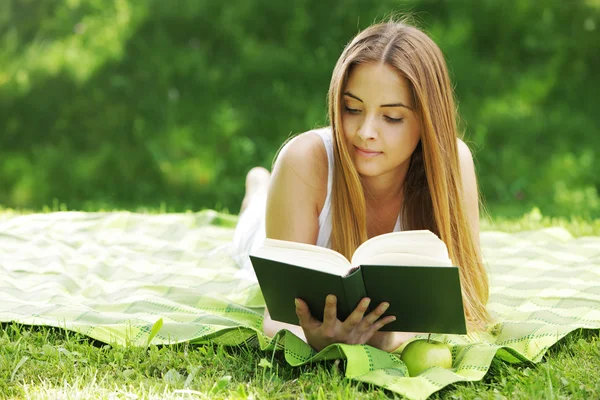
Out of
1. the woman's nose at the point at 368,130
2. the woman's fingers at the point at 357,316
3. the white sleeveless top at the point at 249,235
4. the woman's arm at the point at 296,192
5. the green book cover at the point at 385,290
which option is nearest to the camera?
the green book cover at the point at 385,290

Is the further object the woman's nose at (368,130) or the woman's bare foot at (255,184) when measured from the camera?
the woman's bare foot at (255,184)

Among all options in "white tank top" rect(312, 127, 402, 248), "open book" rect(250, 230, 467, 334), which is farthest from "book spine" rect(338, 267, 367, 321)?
"white tank top" rect(312, 127, 402, 248)

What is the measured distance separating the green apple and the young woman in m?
0.11

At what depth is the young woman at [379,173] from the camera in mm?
2732

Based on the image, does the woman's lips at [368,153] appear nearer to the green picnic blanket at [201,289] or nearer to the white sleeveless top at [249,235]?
the white sleeveless top at [249,235]

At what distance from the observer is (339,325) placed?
257 cm

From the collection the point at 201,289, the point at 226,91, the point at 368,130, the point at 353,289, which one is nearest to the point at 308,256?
the point at 353,289

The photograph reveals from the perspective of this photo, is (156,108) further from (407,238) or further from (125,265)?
(407,238)

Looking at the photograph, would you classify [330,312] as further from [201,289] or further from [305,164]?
[201,289]

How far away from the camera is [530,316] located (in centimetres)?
320

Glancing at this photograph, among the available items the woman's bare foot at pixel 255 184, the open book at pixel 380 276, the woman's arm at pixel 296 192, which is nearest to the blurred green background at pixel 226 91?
the woman's bare foot at pixel 255 184

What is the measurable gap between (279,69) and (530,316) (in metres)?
4.64

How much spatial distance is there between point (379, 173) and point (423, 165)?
0.32 meters

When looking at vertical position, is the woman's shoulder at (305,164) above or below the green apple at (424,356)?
above
